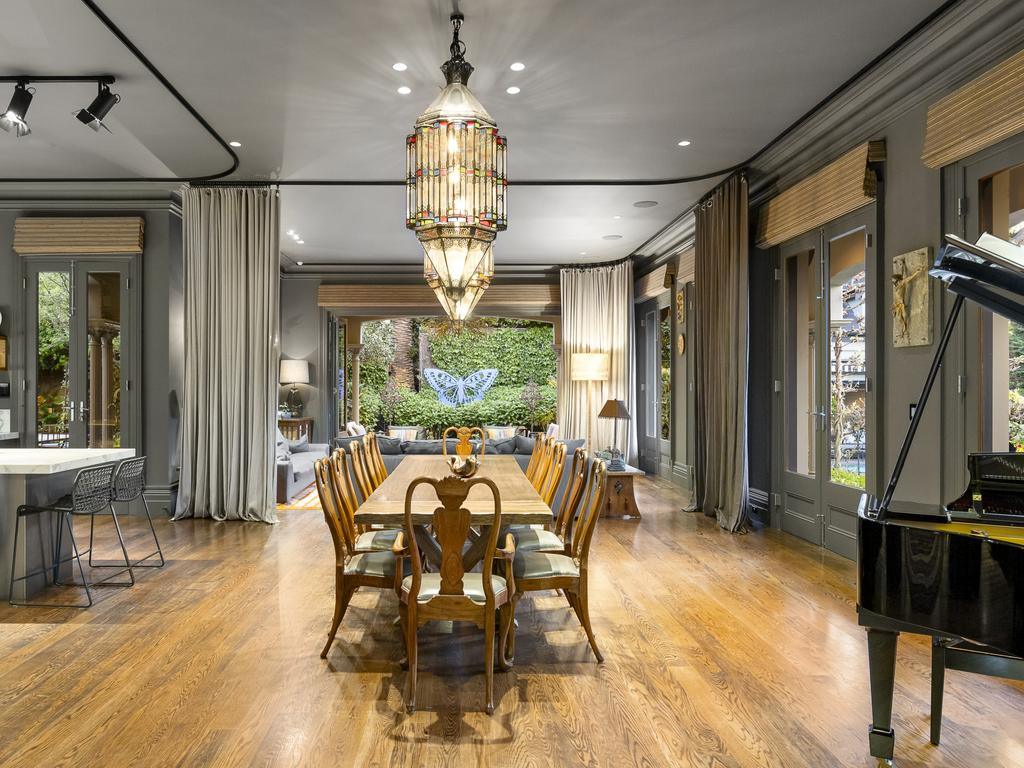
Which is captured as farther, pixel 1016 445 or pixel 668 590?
pixel 668 590

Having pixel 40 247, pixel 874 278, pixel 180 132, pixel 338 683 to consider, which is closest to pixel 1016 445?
pixel 874 278

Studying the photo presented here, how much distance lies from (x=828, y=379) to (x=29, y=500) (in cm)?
526

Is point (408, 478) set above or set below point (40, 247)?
below

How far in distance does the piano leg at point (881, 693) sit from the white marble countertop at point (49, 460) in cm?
395

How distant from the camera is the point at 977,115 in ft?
10.9

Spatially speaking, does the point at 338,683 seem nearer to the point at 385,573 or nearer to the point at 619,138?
the point at 385,573

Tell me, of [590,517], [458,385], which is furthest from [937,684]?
[458,385]

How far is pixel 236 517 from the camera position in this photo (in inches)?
242

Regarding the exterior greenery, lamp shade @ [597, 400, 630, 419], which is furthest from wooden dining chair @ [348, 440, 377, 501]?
the exterior greenery

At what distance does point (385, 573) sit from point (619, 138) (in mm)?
3624

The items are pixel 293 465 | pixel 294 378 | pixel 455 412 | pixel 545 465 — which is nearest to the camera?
pixel 545 465

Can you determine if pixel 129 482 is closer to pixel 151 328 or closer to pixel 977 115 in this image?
pixel 151 328

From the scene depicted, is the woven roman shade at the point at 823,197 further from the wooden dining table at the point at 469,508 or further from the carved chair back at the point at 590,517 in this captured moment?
the wooden dining table at the point at 469,508

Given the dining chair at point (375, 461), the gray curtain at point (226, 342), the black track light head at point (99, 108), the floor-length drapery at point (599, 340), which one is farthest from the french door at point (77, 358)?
the floor-length drapery at point (599, 340)
